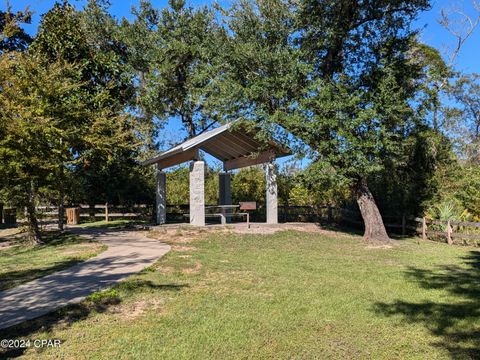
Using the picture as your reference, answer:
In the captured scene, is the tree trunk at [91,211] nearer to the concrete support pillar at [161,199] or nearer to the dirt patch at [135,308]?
the concrete support pillar at [161,199]

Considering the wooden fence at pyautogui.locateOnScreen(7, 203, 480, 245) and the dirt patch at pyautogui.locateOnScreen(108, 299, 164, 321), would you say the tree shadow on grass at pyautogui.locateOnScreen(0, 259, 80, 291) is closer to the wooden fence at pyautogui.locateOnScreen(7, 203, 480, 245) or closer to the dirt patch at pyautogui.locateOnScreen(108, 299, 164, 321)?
the dirt patch at pyautogui.locateOnScreen(108, 299, 164, 321)

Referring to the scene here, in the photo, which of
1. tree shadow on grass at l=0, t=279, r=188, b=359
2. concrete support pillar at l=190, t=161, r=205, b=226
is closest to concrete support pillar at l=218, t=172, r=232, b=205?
concrete support pillar at l=190, t=161, r=205, b=226

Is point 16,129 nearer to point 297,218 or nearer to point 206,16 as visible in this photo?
point 297,218

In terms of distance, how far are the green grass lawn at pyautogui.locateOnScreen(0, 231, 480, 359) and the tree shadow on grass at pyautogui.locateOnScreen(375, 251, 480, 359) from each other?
0.02 m

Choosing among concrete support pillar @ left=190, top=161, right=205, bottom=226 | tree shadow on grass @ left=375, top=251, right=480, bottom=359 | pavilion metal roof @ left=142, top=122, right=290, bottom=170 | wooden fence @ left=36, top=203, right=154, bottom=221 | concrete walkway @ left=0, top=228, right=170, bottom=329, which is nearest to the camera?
tree shadow on grass @ left=375, top=251, right=480, bottom=359

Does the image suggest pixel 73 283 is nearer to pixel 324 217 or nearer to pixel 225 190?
pixel 225 190

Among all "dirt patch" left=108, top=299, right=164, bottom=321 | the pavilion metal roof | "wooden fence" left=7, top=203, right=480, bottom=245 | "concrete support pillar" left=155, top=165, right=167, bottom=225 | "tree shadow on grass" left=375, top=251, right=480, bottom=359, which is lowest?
"tree shadow on grass" left=375, top=251, right=480, bottom=359

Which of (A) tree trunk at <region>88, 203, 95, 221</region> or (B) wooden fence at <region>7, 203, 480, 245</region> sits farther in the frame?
(A) tree trunk at <region>88, 203, 95, 221</region>

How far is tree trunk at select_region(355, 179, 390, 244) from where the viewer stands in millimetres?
14352

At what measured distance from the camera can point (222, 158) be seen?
2131 cm

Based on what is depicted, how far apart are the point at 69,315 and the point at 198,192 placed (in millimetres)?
11061

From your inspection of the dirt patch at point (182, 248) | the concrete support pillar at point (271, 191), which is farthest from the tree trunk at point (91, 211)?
the dirt patch at point (182, 248)

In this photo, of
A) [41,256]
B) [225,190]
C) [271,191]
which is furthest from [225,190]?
[41,256]

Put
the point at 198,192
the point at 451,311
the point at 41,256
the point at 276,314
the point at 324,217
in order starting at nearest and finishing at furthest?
the point at 276,314
the point at 451,311
the point at 41,256
the point at 198,192
the point at 324,217
